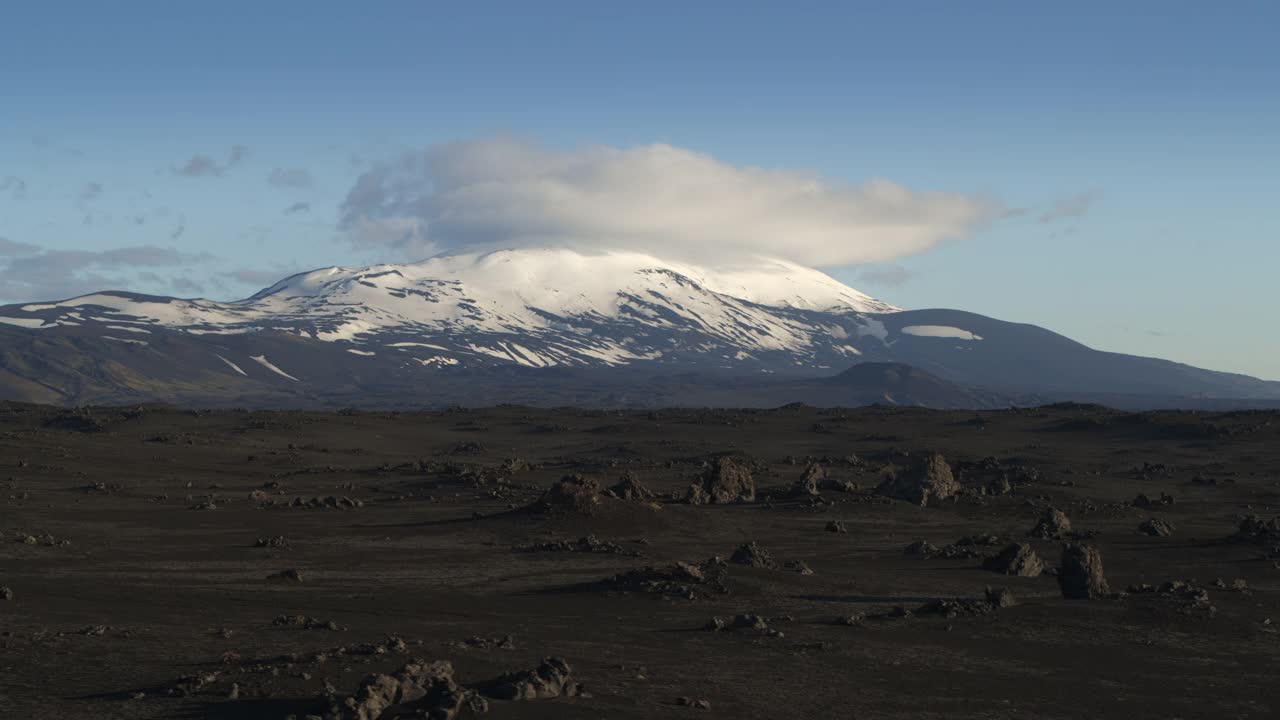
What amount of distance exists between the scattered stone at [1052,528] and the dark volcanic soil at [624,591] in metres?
0.12

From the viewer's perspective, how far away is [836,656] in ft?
73.3

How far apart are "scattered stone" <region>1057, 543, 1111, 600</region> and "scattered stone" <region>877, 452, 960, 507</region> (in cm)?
1799

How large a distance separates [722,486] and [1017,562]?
1660cm

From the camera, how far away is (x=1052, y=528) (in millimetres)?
39281

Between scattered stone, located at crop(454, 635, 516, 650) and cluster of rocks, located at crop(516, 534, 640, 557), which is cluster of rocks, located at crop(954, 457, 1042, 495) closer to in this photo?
cluster of rocks, located at crop(516, 534, 640, 557)

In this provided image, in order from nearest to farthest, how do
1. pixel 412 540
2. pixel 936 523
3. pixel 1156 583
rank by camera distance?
pixel 1156 583 → pixel 412 540 → pixel 936 523

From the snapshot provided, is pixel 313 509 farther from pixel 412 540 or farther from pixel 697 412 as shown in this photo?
pixel 697 412

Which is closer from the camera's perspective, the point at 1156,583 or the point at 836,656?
the point at 836,656

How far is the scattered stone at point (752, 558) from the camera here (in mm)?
31562

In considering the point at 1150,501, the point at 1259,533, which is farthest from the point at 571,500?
the point at 1150,501

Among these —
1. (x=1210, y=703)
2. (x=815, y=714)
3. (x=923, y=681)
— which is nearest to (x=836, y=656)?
(x=923, y=681)

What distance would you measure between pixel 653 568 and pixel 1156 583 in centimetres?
1172

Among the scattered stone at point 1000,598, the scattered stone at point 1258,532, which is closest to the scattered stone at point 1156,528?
the scattered stone at point 1258,532

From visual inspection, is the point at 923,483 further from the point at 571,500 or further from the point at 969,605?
the point at 969,605
